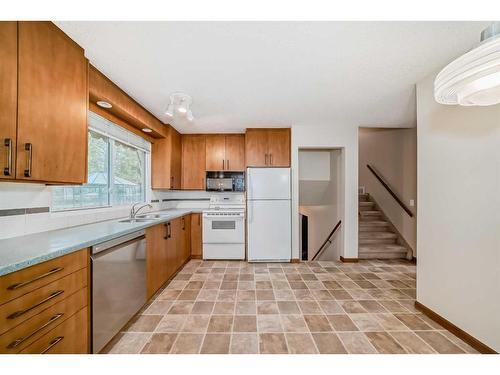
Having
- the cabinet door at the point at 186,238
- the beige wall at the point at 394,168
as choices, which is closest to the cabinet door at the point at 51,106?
the cabinet door at the point at 186,238

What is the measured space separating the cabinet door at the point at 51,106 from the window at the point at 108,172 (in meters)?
0.64

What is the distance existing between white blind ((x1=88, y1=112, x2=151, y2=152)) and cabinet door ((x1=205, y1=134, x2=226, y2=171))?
1.12 m

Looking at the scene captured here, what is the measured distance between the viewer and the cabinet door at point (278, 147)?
3.97 metres

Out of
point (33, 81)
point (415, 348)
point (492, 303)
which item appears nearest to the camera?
point (33, 81)

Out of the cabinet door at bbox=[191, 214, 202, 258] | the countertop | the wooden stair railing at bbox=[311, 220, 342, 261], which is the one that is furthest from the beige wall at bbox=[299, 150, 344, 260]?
the countertop

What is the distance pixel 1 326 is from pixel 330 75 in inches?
111

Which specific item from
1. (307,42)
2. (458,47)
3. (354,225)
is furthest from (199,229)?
(458,47)

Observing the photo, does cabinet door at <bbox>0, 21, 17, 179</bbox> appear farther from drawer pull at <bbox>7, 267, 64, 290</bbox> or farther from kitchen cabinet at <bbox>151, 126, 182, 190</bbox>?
kitchen cabinet at <bbox>151, 126, 182, 190</bbox>

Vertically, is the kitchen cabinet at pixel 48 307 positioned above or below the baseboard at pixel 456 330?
above

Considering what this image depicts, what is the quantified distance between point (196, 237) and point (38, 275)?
3056mm

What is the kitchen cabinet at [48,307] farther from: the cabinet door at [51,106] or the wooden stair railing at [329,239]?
the wooden stair railing at [329,239]

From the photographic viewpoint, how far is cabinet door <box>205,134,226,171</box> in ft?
14.5
